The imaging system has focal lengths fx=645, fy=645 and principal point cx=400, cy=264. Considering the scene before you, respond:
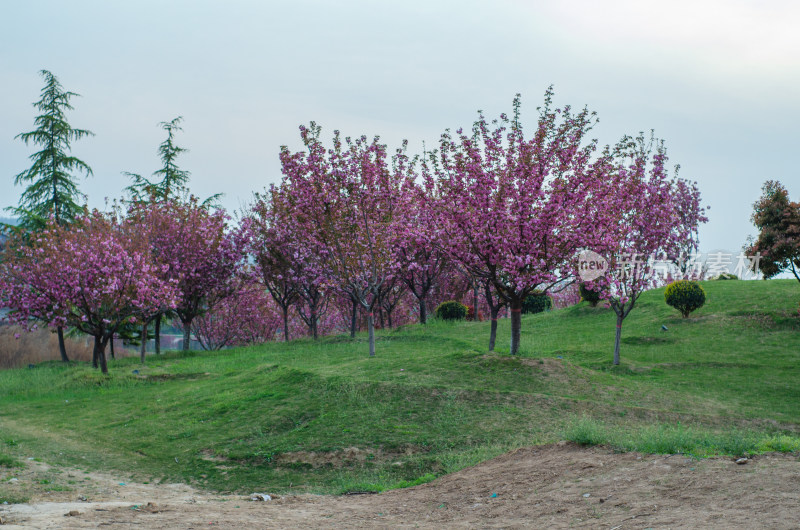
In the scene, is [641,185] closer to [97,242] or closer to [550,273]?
[550,273]

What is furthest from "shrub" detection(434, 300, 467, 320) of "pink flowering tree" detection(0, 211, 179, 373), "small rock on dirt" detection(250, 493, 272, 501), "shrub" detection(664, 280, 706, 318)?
"small rock on dirt" detection(250, 493, 272, 501)

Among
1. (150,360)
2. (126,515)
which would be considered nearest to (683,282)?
(150,360)

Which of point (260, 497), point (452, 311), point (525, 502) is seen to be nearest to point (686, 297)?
point (452, 311)

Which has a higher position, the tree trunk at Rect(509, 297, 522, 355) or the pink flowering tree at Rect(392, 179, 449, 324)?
the pink flowering tree at Rect(392, 179, 449, 324)

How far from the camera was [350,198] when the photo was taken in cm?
2125

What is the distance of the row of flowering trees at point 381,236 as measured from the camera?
16.9m

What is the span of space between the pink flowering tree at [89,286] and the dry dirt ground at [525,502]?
13385mm

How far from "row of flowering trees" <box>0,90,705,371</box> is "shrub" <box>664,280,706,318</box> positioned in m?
3.24

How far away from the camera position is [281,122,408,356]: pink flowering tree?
2103cm

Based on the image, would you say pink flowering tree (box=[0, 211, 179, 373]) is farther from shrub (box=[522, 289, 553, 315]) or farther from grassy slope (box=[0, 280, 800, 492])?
shrub (box=[522, 289, 553, 315])

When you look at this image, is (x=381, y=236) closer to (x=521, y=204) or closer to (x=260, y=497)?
(x=521, y=204)

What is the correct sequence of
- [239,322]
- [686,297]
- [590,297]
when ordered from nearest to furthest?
[686,297]
[590,297]
[239,322]

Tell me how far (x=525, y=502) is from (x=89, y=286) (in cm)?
1895

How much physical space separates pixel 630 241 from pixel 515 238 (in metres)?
4.93
